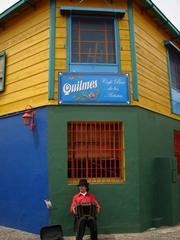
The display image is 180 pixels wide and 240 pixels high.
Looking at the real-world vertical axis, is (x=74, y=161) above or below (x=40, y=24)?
below

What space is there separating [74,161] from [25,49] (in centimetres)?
353

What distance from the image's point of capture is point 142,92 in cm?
845

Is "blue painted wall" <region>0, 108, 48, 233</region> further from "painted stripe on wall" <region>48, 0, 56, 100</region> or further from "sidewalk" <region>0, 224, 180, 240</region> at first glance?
"painted stripe on wall" <region>48, 0, 56, 100</region>

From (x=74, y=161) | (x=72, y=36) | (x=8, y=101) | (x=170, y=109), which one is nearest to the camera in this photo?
(x=74, y=161)

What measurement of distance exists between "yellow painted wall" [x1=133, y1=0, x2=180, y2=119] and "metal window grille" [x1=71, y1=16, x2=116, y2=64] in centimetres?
74

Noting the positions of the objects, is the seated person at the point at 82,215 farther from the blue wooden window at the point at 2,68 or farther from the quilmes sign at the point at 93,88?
the blue wooden window at the point at 2,68

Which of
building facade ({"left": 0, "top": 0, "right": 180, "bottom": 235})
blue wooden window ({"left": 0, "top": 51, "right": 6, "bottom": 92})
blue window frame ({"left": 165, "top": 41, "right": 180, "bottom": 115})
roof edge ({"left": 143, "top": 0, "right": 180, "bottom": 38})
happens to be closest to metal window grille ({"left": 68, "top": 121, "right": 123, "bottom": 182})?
building facade ({"left": 0, "top": 0, "right": 180, "bottom": 235})

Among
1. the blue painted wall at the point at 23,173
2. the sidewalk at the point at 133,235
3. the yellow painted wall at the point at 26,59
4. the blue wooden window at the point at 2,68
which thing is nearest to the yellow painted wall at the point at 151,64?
the yellow painted wall at the point at 26,59

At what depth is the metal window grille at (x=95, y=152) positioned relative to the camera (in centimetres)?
781

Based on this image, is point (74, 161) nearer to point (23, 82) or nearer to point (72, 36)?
point (23, 82)

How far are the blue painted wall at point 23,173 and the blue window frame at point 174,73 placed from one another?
4696 mm

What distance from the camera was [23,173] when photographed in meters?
8.24

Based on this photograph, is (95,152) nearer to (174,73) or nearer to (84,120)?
(84,120)

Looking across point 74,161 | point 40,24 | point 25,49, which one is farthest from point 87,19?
point 74,161
